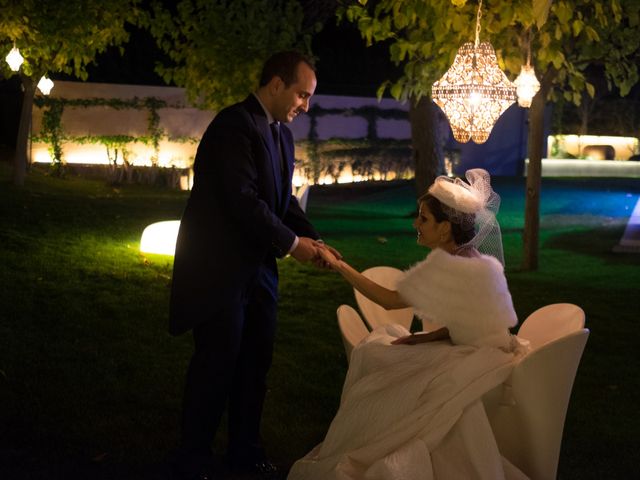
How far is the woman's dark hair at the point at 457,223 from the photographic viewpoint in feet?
14.8

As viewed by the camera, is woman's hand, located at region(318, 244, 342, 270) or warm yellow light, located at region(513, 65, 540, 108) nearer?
woman's hand, located at region(318, 244, 342, 270)

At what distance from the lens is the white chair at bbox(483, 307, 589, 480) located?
410cm

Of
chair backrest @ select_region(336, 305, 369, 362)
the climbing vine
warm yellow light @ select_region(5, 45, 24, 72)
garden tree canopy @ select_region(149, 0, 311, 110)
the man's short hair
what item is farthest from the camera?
the climbing vine

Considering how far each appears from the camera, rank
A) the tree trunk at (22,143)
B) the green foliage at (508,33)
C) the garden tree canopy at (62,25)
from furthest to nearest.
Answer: the tree trunk at (22,143), the garden tree canopy at (62,25), the green foliage at (508,33)

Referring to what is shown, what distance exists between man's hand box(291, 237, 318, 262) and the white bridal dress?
444 millimetres

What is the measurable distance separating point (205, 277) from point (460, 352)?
3.92 ft

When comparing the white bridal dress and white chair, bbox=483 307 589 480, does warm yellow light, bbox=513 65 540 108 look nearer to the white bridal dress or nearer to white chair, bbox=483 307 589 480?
white chair, bbox=483 307 589 480

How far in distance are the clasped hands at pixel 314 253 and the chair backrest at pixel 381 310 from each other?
2.00ft

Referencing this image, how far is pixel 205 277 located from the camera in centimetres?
454

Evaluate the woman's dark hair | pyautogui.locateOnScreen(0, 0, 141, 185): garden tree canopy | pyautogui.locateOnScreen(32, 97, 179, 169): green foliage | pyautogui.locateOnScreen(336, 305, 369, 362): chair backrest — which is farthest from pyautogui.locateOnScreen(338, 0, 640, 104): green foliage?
pyautogui.locateOnScreen(32, 97, 179, 169): green foliage

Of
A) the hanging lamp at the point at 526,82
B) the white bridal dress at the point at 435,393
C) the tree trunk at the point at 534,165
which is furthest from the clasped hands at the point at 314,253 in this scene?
the tree trunk at the point at 534,165

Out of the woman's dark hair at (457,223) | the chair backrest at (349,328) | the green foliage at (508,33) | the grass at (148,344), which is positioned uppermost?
the green foliage at (508,33)

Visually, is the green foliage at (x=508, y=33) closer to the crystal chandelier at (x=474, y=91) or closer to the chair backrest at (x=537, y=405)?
the crystal chandelier at (x=474, y=91)

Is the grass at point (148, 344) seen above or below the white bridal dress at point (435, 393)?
below
